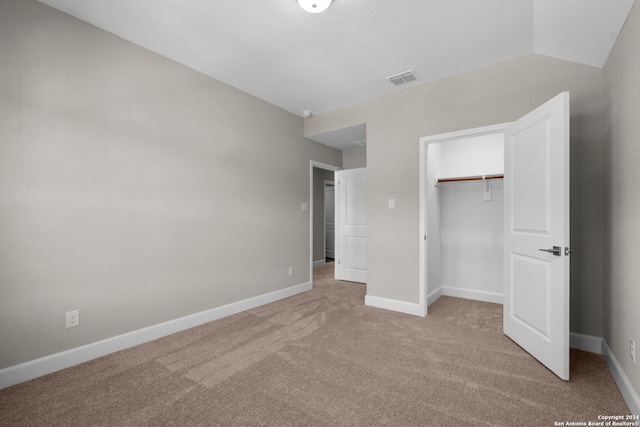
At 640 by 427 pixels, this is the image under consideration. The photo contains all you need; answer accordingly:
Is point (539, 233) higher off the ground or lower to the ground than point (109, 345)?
higher

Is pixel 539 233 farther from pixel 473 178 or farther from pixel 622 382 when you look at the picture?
pixel 473 178

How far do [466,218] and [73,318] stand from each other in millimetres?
4478

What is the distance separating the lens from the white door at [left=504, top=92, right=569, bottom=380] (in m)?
1.99

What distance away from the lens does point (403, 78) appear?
3.17 metres

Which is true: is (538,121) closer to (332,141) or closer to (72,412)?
(332,141)

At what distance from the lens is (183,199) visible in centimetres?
295

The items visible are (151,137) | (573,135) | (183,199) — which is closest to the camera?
(573,135)

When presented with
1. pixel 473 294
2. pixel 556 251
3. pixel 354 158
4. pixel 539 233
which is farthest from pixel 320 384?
pixel 354 158

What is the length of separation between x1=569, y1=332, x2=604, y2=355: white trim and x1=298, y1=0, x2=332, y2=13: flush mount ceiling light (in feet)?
11.2

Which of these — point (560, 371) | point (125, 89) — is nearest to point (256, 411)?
point (560, 371)

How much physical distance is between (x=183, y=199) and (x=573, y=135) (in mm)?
3752

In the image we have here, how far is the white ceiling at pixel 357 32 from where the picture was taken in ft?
6.77

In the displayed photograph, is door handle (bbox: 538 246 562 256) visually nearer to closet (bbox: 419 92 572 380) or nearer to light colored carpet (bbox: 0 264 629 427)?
closet (bbox: 419 92 572 380)

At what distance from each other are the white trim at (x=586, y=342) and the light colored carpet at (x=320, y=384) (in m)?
0.11
